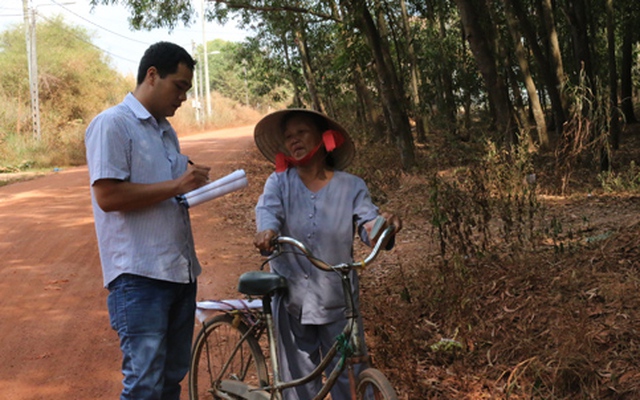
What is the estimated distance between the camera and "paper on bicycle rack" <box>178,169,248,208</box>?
3.20m

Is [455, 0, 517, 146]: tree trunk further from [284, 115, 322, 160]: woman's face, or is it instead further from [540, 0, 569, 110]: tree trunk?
[284, 115, 322, 160]: woman's face

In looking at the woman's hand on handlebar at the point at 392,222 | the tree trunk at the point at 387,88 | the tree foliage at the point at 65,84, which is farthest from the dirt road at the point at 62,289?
the tree foliage at the point at 65,84

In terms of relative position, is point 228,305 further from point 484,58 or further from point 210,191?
point 484,58

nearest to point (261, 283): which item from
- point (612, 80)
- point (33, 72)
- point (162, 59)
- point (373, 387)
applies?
point (373, 387)

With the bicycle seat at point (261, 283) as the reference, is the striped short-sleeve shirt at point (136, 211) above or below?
above

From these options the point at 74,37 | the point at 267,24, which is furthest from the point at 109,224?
the point at 74,37

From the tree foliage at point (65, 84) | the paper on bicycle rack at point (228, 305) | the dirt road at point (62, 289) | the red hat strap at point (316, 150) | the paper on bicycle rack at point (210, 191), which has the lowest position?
the dirt road at point (62, 289)

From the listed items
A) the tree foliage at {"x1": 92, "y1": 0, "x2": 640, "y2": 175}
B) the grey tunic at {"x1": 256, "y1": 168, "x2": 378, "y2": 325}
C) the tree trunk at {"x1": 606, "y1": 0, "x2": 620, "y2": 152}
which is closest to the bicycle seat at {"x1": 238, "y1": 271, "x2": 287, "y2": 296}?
the grey tunic at {"x1": 256, "y1": 168, "x2": 378, "y2": 325}

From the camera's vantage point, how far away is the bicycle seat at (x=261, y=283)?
11.2 ft

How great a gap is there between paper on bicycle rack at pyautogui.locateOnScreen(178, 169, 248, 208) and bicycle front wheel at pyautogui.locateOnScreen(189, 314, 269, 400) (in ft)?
3.14

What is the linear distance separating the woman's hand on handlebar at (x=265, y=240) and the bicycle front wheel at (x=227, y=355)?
81cm

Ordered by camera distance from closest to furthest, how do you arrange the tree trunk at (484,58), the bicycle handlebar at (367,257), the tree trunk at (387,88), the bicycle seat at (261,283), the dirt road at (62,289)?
1. the bicycle handlebar at (367,257)
2. the bicycle seat at (261,283)
3. the dirt road at (62,289)
4. the tree trunk at (484,58)
5. the tree trunk at (387,88)

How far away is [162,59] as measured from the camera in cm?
322

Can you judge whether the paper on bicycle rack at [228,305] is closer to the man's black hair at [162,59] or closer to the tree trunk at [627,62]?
the man's black hair at [162,59]
